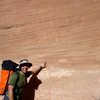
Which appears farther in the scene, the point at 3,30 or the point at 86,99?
the point at 3,30

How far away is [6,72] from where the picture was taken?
6.51 metres

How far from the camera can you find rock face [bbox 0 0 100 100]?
257 inches

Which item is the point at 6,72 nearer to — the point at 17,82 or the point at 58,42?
the point at 17,82

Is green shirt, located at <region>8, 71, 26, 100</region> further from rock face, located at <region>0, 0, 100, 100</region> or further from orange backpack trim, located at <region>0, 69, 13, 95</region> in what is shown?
rock face, located at <region>0, 0, 100, 100</region>

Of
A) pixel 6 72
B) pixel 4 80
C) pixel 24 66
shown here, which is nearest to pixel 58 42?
pixel 24 66

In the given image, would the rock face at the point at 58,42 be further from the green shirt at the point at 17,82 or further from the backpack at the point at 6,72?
the green shirt at the point at 17,82

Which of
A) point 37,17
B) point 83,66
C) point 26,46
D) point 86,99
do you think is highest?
point 37,17

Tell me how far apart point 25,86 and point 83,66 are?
1151mm

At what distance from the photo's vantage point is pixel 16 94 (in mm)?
6270

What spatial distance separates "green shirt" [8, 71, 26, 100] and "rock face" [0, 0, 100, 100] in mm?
667

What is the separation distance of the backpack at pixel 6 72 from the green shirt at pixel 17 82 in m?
0.27

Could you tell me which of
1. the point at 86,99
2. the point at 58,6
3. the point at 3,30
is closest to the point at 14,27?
the point at 3,30

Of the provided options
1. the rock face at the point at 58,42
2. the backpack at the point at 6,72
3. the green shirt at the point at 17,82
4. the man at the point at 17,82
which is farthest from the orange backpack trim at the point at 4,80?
the rock face at the point at 58,42

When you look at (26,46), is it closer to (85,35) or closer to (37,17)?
(37,17)
